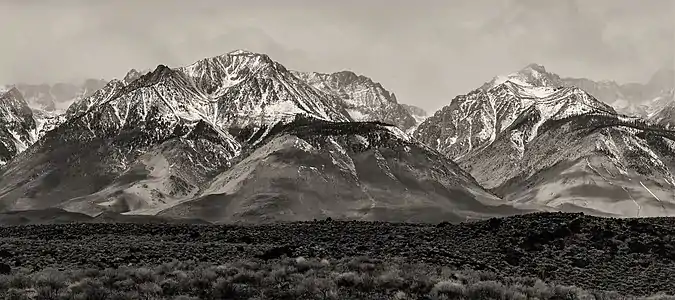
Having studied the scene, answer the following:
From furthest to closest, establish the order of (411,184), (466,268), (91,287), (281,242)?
(411,184) → (281,242) → (466,268) → (91,287)

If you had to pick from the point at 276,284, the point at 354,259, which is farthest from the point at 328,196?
the point at 276,284

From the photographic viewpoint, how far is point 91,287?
1888cm

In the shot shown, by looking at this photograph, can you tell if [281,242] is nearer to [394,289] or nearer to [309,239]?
[309,239]

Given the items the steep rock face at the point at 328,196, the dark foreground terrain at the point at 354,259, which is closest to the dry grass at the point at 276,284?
the dark foreground terrain at the point at 354,259

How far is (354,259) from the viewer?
24359 millimetres

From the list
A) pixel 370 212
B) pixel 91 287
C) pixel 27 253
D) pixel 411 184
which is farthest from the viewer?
pixel 411 184

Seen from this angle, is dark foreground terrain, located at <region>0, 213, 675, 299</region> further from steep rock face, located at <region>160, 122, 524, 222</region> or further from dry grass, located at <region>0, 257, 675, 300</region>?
steep rock face, located at <region>160, 122, 524, 222</region>

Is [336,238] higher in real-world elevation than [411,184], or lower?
lower

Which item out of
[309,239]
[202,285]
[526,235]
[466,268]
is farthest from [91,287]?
[526,235]

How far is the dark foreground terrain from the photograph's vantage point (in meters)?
19.8

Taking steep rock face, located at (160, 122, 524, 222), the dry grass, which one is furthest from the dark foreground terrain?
steep rock face, located at (160, 122, 524, 222)

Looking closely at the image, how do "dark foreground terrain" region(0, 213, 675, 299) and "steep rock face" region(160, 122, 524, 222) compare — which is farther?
"steep rock face" region(160, 122, 524, 222)

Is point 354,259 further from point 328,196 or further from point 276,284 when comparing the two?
point 328,196

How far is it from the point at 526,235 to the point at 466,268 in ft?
29.9
